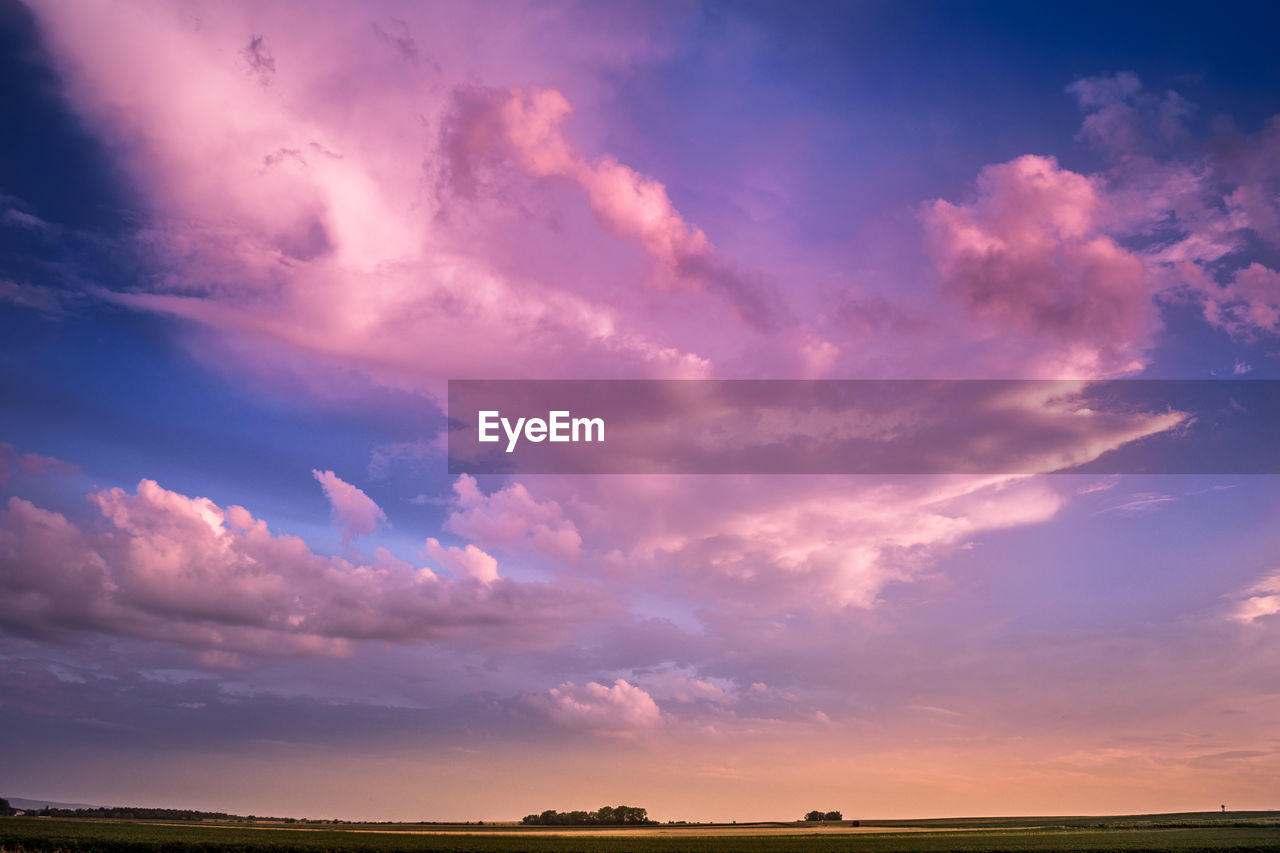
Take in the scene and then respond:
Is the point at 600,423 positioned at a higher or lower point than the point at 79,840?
higher

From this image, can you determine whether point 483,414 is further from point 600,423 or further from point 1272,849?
point 1272,849

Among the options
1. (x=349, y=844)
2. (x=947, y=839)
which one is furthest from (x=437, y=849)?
(x=947, y=839)

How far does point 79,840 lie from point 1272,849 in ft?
445

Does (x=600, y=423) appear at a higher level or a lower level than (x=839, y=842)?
higher

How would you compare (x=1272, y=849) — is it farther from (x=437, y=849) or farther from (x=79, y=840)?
(x=79, y=840)

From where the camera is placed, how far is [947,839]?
4729 inches

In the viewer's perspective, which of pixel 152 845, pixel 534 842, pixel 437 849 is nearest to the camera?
pixel 152 845

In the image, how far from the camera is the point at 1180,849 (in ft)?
323

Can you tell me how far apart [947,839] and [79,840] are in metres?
112

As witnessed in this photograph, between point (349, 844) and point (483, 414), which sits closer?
point (483, 414)

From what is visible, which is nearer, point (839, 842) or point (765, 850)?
point (765, 850)

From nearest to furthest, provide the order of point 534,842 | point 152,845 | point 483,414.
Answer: point 483,414 → point 152,845 → point 534,842

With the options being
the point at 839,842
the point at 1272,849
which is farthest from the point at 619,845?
the point at 1272,849

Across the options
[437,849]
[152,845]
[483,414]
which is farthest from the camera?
[437,849]
